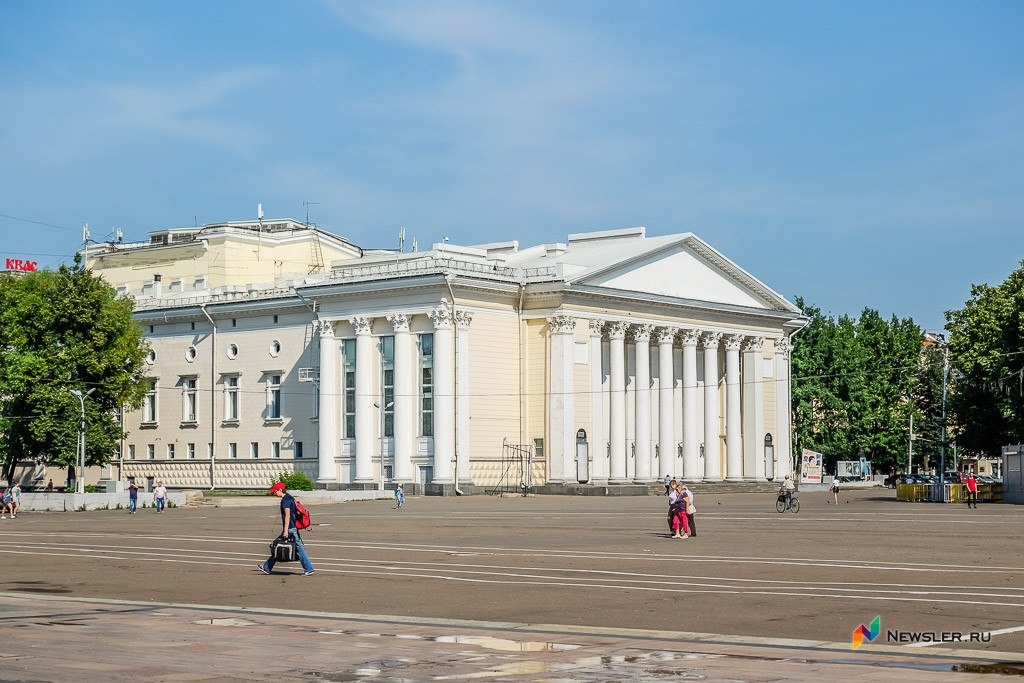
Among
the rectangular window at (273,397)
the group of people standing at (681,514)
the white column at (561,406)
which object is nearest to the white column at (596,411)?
the white column at (561,406)

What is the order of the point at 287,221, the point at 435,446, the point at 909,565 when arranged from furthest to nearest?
the point at 287,221 → the point at 435,446 → the point at 909,565

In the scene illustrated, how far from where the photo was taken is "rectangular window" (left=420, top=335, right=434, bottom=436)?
86375mm

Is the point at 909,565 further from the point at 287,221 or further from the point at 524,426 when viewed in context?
the point at 287,221

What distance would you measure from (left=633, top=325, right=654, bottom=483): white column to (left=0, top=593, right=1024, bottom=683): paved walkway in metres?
73.7

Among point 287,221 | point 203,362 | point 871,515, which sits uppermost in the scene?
point 287,221

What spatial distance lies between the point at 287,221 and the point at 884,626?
99946 millimetres

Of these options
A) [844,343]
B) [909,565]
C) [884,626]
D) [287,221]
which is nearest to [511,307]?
[287,221]

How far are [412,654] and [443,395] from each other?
69.8m

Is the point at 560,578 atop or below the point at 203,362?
below

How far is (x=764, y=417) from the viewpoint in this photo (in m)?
103

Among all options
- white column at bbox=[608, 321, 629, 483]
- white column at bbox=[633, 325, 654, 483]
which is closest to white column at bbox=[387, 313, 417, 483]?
white column at bbox=[608, 321, 629, 483]

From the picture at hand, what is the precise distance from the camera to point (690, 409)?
317ft

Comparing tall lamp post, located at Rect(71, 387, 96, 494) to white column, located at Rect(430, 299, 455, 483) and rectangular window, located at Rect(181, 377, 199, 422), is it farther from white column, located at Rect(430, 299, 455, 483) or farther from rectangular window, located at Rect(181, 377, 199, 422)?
white column, located at Rect(430, 299, 455, 483)

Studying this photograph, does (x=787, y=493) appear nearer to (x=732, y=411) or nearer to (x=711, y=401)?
(x=711, y=401)
